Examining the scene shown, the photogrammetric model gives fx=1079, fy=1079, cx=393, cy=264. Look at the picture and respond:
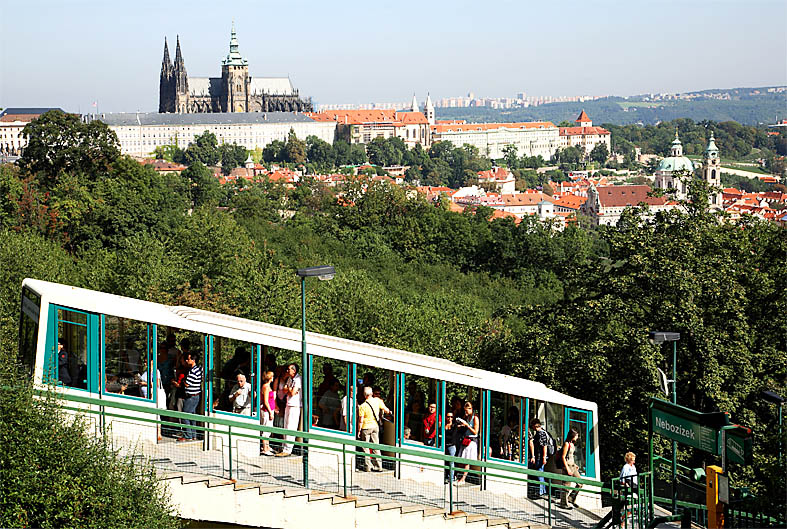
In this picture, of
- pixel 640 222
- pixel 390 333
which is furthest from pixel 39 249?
pixel 640 222

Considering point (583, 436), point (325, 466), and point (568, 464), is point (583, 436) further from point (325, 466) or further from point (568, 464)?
point (325, 466)

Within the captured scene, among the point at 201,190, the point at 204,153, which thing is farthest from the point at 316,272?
the point at 204,153

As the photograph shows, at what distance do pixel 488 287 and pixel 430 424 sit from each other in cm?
4979

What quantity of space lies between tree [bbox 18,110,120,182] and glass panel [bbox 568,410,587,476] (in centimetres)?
4825

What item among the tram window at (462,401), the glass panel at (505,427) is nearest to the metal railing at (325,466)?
the tram window at (462,401)

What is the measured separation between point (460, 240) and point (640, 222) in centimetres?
4638

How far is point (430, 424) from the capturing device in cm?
1413

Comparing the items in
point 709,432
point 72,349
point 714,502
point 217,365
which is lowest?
point 714,502

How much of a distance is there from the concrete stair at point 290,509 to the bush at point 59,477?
85cm

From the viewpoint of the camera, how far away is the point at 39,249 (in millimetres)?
34250

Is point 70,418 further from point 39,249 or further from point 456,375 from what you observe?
point 39,249

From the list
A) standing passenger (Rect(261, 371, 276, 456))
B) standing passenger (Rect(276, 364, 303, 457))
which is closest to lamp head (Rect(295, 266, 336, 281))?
standing passenger (Rect(276, 364, 303, 457))

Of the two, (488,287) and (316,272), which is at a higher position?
(316,272)

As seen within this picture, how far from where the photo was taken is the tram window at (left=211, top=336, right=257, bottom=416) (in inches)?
534
